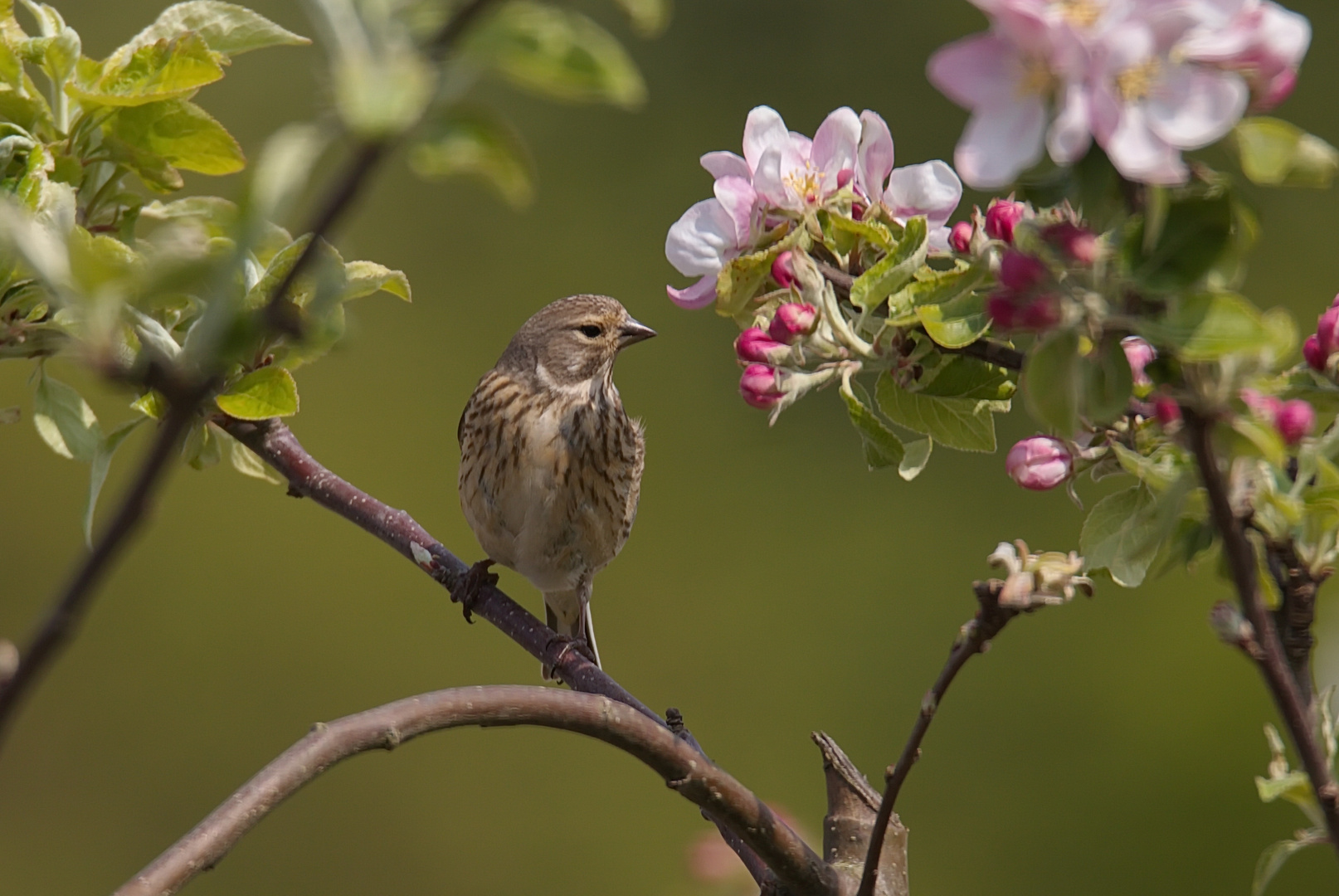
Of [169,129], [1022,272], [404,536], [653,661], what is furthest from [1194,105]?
[653,661]

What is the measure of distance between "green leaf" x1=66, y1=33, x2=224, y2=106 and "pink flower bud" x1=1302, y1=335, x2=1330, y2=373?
124 centimetres

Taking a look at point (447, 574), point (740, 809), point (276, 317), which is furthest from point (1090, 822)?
point (276, 317)

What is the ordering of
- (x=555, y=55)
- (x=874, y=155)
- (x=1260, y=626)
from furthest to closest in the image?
(x=874, y=155)
(x=1260, y=626)
(x=555, y=55)

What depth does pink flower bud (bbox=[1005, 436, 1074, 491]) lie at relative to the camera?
129 centimetres

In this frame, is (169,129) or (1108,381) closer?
(1108,381)

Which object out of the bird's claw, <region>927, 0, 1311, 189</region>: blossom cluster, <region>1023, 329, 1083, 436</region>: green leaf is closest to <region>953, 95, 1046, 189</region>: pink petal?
<region>927, 0, 1311, 189</region>: blossom cluster

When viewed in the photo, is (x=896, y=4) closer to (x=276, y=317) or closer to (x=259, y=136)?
(x=259, y=136)

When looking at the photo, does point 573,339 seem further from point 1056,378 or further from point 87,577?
point 87,577

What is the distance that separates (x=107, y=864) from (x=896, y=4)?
21.1ft

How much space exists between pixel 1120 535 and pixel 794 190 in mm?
501

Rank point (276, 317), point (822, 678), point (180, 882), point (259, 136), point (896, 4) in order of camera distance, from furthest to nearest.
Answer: point (896, 4) < point (259, 136) < point (822, 678) < point (180, 882) < point (276, 317)

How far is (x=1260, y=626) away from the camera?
3.02 ft

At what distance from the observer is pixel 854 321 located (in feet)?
4.61

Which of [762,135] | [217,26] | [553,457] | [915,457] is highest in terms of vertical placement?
[217,26]
